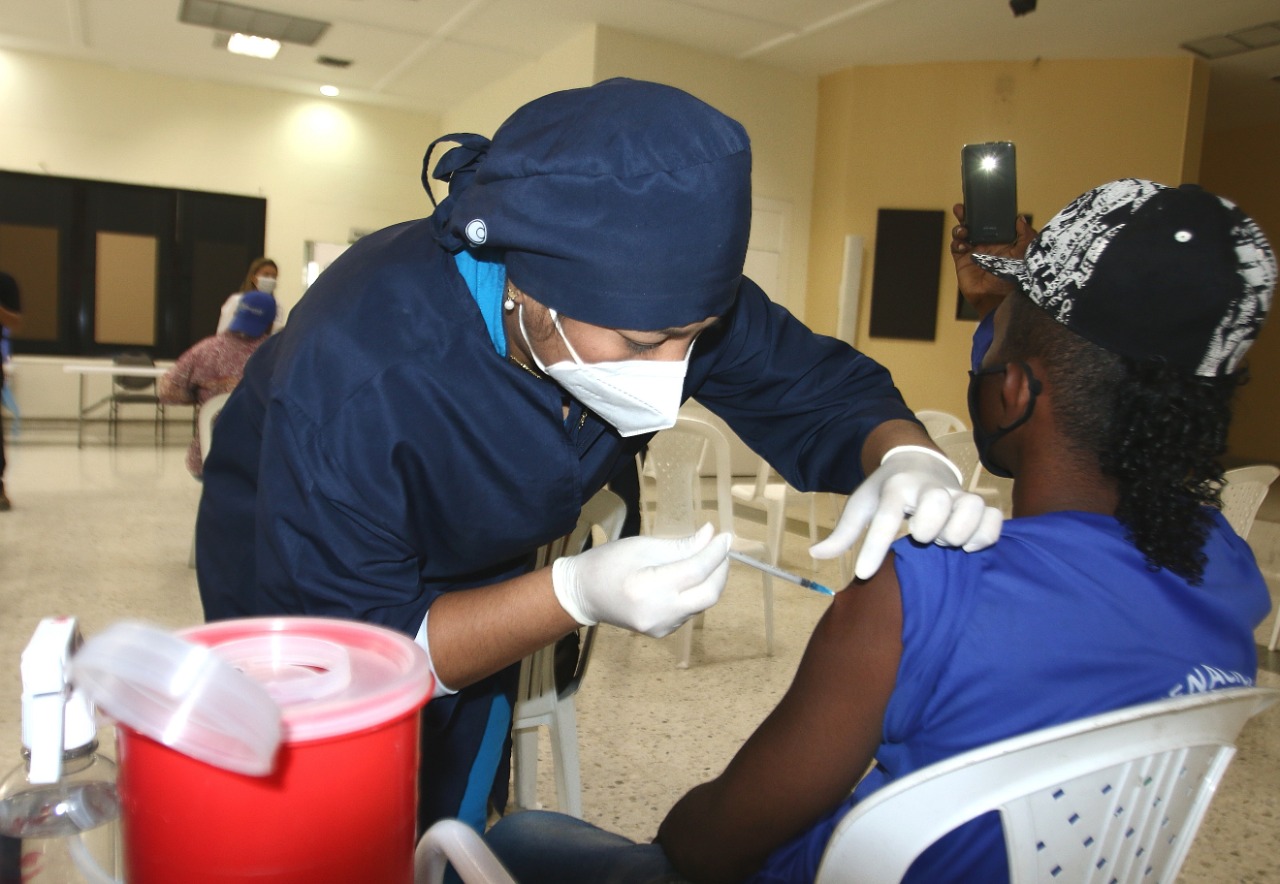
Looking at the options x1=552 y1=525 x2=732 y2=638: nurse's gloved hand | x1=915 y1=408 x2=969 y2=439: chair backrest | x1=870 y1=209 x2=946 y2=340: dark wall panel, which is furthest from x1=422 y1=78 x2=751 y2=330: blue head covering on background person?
x1=870 y1=209 x2=946 y2=340: dark wall panel

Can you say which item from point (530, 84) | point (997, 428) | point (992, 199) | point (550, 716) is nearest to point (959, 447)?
point (992, 199)

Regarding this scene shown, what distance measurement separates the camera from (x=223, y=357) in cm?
374

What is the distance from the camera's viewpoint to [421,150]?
8938 millimetres

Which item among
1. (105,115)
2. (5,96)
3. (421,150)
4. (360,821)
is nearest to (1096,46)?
(421,150)

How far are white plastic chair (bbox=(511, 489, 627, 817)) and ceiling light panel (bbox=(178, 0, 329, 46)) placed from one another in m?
5.81

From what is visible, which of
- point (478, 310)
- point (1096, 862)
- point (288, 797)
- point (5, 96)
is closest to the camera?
point (288, 797)

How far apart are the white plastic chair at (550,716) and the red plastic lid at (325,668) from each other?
1.28 meters

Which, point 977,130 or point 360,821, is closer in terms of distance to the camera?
point 360,821

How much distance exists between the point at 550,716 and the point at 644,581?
1035 mm

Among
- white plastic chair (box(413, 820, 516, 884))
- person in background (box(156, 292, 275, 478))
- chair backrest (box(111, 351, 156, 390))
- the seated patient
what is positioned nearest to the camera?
white plastic chair (box(413, 820, 516, 884))

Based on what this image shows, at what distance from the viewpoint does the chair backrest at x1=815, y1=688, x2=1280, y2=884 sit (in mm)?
637

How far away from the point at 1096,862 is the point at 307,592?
724mm

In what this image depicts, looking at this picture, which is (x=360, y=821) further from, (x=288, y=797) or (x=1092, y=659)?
(x=1092, y=659)

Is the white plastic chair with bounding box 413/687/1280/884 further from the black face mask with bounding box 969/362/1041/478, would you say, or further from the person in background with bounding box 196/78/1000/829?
the black face mask with bounding box 969/362/1041/478
